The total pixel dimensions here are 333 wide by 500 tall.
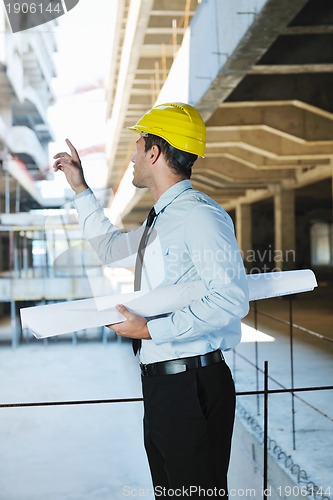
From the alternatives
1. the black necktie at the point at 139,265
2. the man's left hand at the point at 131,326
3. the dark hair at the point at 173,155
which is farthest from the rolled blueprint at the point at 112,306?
the dark hair at the point at 173,155

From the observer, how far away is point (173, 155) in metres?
2.21

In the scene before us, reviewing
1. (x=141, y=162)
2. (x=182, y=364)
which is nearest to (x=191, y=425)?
(x=182, y=364)

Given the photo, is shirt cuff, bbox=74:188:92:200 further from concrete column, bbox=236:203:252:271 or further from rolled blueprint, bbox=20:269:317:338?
concrete column, bbox=236:203:252:271

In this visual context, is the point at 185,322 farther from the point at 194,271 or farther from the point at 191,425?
the point at 191,425

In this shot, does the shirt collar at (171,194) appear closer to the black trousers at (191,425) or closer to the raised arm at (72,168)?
the raised arm at (72,168)

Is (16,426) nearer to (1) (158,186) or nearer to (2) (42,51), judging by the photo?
(1) (158,186)

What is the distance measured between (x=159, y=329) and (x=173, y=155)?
1.87ft

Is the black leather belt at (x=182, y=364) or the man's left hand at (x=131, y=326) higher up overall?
the man's left hand at (x=131, y=326)

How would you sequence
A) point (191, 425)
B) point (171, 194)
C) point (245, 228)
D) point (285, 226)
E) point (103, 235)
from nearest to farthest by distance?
1. point (191, 425)
2. point (171, 194)
3. point (103, 235)
4. point (285, 226)
5. point (245, 228)

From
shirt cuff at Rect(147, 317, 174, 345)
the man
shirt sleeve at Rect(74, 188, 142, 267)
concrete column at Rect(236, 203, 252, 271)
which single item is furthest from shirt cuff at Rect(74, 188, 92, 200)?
concrete column at Rect(236, 203, 252, 271)

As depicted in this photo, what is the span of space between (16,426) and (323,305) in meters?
10.5

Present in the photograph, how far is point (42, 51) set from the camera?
41.1m

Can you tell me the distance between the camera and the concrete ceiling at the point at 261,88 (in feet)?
24.0

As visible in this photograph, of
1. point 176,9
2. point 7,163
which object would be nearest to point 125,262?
point 176,9
